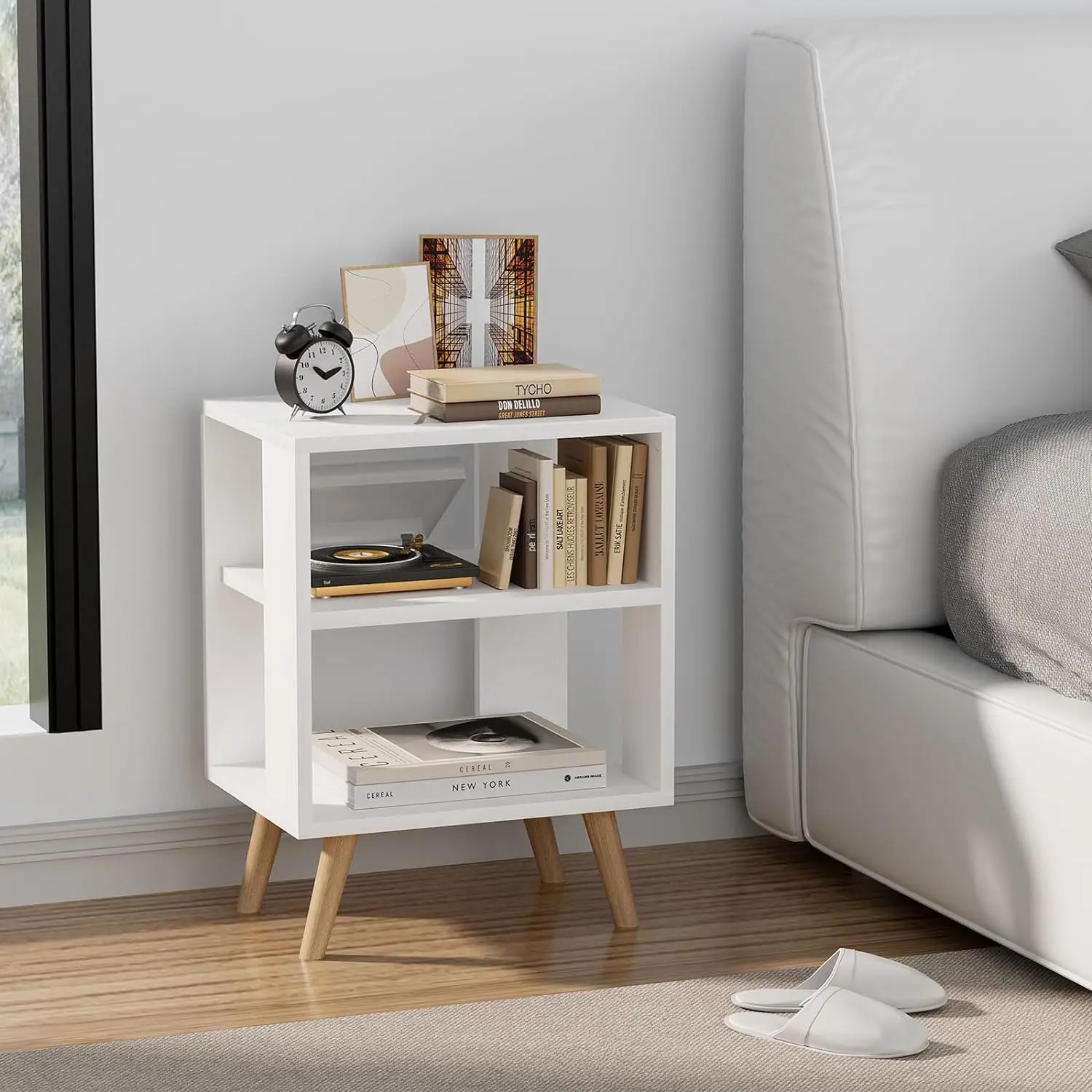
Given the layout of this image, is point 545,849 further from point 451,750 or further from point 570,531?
point 570,531

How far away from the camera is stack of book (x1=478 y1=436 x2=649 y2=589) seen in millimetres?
2297

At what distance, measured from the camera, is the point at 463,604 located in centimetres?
224

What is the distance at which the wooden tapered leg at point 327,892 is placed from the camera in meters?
2.27

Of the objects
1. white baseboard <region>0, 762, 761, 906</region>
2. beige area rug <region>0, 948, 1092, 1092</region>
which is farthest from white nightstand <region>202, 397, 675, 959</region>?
beige area rug <region>0, 948, 1092, 1092</region>

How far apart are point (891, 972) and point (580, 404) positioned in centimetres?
75

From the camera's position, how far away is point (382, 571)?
2.28m

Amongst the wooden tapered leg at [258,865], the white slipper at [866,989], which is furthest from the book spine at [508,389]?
the white slipper at [866,989]

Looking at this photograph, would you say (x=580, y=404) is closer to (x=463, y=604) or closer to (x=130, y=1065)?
(x=463, y=604)

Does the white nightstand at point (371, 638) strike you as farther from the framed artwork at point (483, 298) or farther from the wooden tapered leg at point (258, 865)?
the framed artwork at point (483, 298)

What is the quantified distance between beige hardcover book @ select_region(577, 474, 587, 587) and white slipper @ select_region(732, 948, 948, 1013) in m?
0.53

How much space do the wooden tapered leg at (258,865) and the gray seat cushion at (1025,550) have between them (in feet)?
3.00

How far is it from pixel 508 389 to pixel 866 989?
0.80m

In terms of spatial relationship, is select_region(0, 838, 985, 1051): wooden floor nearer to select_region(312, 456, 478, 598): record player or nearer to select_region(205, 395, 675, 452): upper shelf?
select_region(312, 456, 478, 598): record player

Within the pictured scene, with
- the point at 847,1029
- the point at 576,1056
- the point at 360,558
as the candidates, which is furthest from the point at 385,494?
the point at 847,1029
